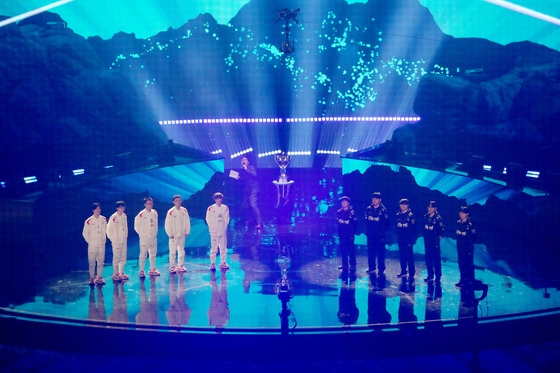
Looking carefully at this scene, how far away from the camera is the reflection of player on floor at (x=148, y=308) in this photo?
5.58 meters

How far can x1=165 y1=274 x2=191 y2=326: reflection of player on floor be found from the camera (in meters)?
A: 5.59

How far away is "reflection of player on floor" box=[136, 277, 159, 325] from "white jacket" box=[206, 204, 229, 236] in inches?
59.0

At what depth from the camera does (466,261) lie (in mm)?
6723

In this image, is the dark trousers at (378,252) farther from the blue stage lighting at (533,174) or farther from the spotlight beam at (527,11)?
the spotlight beam at (527,11)

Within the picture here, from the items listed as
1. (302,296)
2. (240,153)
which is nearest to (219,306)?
(302,296)

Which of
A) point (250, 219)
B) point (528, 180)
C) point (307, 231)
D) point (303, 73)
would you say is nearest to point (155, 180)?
point (250, 219)

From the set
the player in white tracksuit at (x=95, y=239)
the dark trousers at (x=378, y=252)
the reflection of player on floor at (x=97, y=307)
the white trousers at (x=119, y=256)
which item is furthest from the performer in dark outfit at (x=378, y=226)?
the player in white tracksuit at (x=95, y=239)

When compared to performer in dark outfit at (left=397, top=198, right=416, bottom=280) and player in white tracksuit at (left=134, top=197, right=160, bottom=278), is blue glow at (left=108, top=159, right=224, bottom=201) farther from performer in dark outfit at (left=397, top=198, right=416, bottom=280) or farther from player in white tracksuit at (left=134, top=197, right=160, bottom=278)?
performer in dark outfit at (left=397, top=198, right=416, bottom=280)

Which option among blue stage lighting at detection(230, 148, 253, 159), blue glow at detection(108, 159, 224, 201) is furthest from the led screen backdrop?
blue glow at detection(108, 159, 224, 201)

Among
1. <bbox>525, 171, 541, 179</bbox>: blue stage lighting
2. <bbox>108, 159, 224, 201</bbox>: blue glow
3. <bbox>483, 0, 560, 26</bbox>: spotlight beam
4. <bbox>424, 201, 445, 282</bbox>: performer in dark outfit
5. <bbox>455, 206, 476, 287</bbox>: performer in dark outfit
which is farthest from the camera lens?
<bbox>483, 0, 560, 26</bbox>: spotlight beam

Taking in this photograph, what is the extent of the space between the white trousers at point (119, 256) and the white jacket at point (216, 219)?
160 centimetres

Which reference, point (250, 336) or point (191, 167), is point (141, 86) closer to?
point (191, 167)

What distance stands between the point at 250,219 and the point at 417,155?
Answer: 6.88 metres

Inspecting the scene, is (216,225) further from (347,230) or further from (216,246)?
(347,230)
